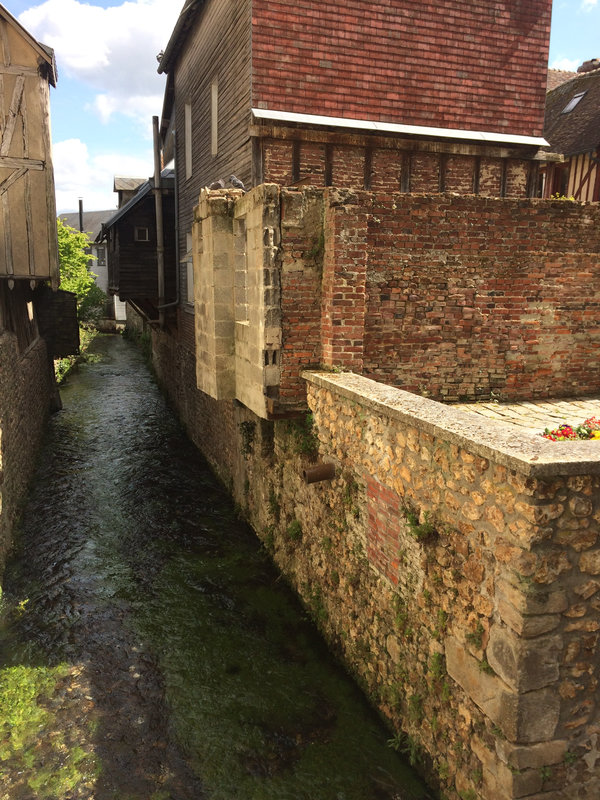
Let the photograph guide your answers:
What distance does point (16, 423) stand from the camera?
10.6m

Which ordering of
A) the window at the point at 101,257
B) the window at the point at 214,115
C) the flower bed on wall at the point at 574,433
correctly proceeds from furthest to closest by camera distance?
the window at the point at 101,257 → the window at the point at 214,115 → the flower bed on wall at the point at 574,433

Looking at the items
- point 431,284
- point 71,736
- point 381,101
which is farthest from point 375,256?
point 71,736

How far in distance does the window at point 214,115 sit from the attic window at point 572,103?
45.6 feet

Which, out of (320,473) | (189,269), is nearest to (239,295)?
(320,473)

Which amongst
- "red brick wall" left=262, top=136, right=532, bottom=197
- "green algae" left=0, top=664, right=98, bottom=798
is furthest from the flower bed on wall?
"red brick wall" left=262, top=136, right=532, bottom=197

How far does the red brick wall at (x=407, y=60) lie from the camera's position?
30.7 ft

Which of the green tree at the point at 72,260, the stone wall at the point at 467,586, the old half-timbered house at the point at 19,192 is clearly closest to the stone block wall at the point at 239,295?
the stone wall at the point at 467,586

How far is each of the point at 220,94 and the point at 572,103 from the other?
47.8 feet

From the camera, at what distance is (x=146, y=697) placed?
579 cm

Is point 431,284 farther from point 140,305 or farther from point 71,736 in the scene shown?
point 140,305

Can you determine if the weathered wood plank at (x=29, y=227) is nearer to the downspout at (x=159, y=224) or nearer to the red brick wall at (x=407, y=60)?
the red brick wall at (x=407, y=60)

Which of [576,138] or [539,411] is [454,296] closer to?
[539,411]

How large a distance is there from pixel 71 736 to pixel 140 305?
13900 mm

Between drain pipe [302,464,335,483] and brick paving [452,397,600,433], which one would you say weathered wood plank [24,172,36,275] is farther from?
brick paving [452,397,600,433]
